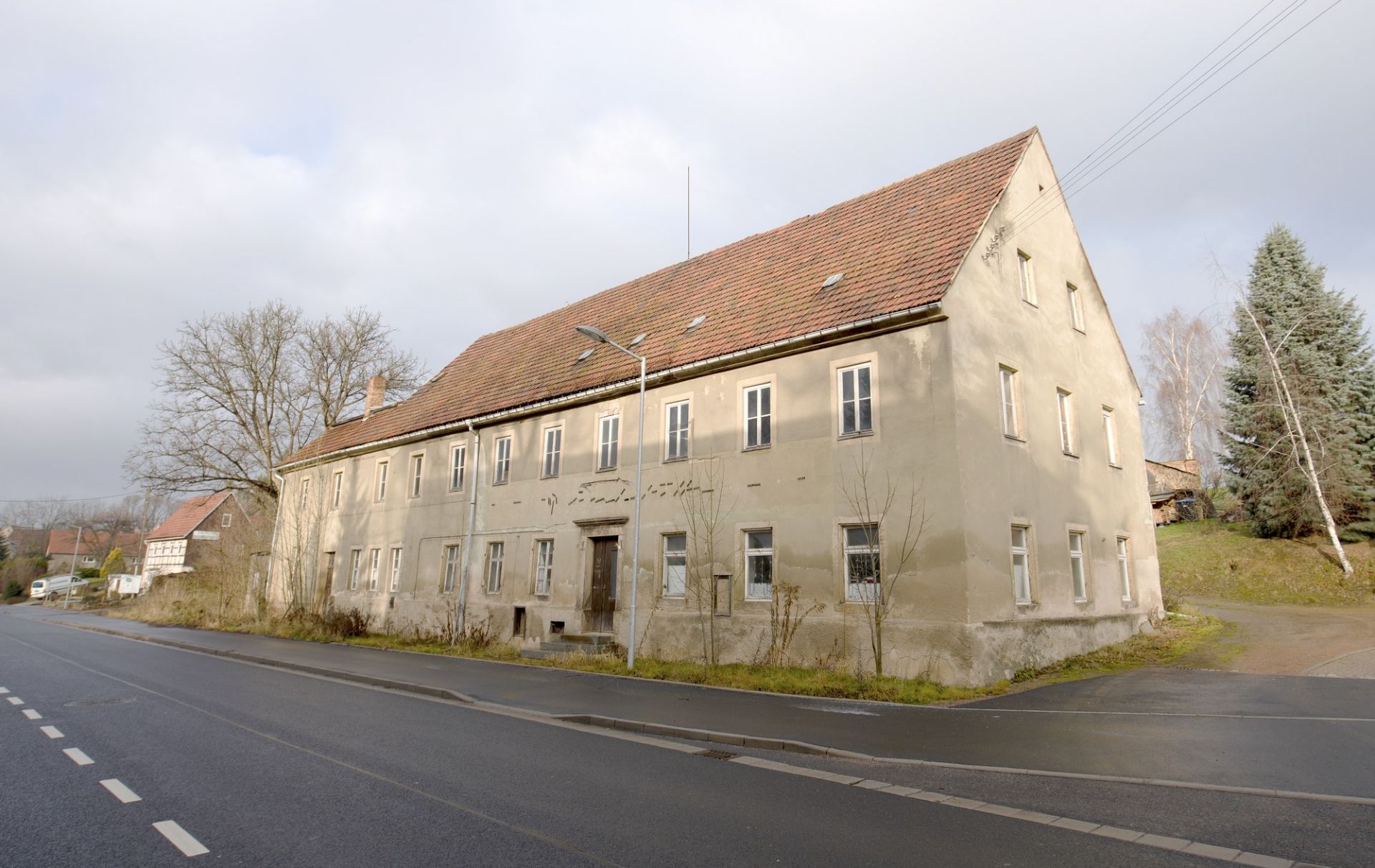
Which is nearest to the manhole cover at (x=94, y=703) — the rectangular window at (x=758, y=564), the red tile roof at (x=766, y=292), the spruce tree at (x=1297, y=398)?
the rectangular window at (x=758, y=564)

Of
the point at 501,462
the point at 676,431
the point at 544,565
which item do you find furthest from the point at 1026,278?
the point at 501,462

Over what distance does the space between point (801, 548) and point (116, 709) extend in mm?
11111

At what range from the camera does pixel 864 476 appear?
13.9m

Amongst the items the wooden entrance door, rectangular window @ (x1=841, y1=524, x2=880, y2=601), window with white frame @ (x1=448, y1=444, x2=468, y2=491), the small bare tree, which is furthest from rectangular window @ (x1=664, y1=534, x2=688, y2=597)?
window with white frame @ (x1=448, y1=444, x2=468, y2=491)

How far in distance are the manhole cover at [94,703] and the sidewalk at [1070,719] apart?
374cm

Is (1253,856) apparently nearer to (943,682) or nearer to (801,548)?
(943,682)

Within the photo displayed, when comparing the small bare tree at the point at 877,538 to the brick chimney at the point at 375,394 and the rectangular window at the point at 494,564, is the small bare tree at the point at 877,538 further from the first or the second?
the brick chimney at the point at 375,394

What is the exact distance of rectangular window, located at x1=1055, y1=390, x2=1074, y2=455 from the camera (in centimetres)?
1694

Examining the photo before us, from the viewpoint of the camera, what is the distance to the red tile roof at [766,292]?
15117 millimetres

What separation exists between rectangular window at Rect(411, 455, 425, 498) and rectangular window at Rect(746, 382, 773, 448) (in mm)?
13955

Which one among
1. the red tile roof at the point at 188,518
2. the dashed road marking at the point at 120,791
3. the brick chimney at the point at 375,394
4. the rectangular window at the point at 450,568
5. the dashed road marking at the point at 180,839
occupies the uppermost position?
the brick chimney at the point at 375,394

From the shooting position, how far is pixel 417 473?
25.8 m

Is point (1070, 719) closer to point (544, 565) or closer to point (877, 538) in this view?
point (877, 538)

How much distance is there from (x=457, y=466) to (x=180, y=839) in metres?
19.7
